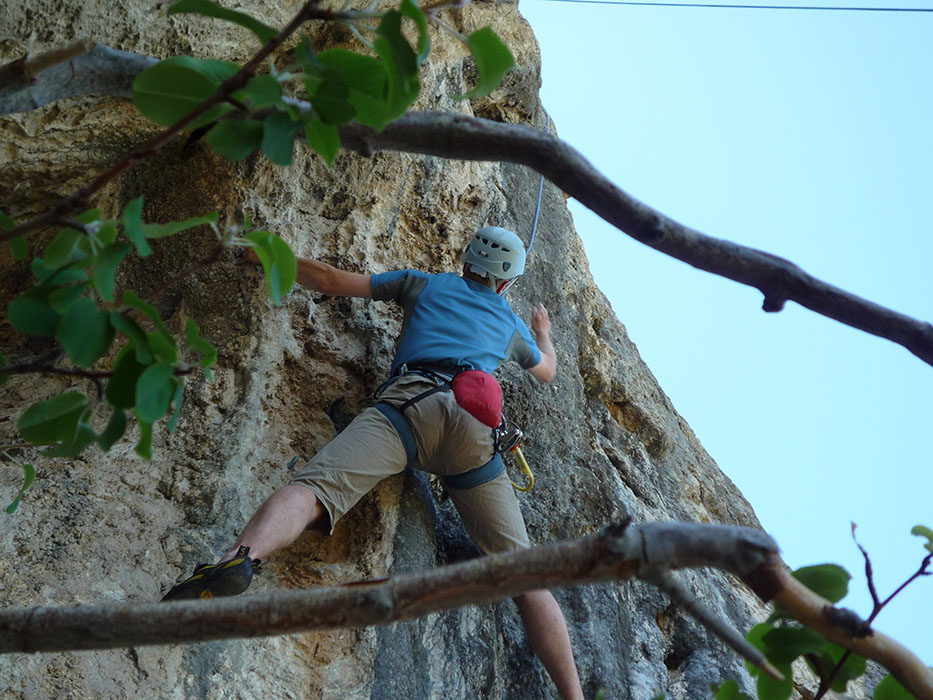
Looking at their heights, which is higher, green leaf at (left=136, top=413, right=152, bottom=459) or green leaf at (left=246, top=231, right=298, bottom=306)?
green leaf at (left=246, top=231, right=298, bottom=306)

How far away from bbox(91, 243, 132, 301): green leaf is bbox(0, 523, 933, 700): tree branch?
556 mm

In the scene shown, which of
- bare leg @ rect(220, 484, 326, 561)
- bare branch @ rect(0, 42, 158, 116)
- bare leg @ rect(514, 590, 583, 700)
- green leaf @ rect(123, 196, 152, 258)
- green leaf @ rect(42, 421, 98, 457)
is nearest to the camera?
green leaf @ rect(123, 196, 152, 258)

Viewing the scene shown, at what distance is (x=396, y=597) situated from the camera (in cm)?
175

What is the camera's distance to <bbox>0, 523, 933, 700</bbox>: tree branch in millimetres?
1738

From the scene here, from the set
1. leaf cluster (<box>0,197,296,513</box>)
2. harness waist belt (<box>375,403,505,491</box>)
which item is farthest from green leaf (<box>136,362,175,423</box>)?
harness waist belt (<box>375,403,505,491</box>)

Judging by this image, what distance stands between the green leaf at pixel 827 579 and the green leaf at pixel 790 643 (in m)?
0.09

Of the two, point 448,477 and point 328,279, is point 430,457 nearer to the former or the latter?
point 448,477

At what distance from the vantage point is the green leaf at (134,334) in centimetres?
178

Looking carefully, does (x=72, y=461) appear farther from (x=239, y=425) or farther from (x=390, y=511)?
(x=390, y=511)

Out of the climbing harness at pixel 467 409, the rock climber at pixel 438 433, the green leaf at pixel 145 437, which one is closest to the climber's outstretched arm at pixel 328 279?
the rock climber at pixel 438 433

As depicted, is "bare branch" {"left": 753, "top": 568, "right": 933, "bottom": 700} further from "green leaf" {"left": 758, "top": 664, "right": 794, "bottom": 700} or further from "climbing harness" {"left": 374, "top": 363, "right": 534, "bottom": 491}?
"climbing harness" {"left": 374, "top": 363, "right": 534, "bottom": 491}

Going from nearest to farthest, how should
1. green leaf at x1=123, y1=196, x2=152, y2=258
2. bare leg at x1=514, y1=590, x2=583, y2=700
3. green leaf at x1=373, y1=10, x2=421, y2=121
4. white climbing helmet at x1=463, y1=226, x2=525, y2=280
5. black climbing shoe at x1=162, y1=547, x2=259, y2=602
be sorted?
1. green leaf at x1=373, y1=10, x2=421, y2=121
2. green leaf at x1=123, y1=196, x2=152, y2=258
3. black climbing shoe at x1=162, y1=547, x2=259, y2=602
4. bare leg at x1=514, y1=590, x2=583, y2=700
5. white climbing helmet at x1=463, y1=226, x2=525, y2=280

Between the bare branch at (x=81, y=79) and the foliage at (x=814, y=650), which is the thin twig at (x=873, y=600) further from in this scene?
the bare branch at (x=81, y=79)

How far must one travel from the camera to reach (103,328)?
1798 millimetres
